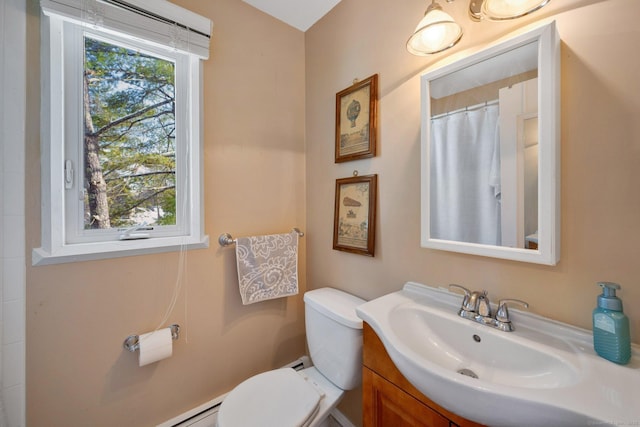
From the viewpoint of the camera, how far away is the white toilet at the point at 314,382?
0.94 meters

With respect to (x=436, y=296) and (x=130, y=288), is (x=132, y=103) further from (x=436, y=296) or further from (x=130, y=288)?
(x=436, y=296)

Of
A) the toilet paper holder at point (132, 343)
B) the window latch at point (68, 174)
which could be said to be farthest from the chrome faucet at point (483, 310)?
the window latch at point (68, 174)

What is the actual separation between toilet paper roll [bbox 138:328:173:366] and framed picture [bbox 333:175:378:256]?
92cm

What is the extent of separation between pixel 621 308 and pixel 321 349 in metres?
1.01

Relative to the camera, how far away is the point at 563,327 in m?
0.71

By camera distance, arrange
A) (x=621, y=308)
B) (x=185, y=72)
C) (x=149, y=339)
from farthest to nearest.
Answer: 1. (x=185, y=72)
2. (x=149, y=339)
3. (x=621, y=308)

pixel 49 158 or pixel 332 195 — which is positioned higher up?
pixel 49 158

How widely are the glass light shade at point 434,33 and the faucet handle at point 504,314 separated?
875 mm

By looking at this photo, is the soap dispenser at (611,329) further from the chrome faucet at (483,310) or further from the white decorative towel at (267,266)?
the white decorative towel at (267,266)

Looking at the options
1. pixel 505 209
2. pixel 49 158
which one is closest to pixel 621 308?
pixel 505 209

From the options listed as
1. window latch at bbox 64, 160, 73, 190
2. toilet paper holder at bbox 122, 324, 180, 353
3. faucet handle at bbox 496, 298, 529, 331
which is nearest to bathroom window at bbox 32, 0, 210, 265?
window latch at bbox 64, 160, 73, 190

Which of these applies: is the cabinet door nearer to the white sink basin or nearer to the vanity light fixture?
the white sink basin

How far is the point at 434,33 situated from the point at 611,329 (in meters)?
1.03

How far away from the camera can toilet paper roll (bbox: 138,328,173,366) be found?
1.08 m
